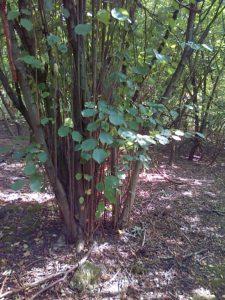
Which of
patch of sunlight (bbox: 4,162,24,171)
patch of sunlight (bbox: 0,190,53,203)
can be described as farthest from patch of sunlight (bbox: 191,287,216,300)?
patch of sunlight (bbox: 4,162,24,171)

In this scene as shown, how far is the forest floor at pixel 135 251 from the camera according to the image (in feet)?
6.40

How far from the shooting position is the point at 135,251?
7.48ft

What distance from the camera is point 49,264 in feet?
6.75

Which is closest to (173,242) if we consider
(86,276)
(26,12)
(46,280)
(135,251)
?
(135,251)

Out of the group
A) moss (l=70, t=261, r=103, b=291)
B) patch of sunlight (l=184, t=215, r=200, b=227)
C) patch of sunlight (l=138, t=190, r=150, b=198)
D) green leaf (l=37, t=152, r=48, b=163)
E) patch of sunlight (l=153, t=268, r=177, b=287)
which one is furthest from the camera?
patch of sunlight (l=138, t=190, r=150, b=198)

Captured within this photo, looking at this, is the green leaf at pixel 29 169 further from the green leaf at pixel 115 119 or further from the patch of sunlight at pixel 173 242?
the patch of sunlight at pixel 173 242

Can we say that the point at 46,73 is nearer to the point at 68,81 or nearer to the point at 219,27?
the point at 68,81

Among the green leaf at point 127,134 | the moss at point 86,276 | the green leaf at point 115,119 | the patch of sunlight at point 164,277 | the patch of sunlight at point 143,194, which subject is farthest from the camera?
the patch of sunlight at point 143,194

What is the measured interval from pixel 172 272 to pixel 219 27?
12.5 ft

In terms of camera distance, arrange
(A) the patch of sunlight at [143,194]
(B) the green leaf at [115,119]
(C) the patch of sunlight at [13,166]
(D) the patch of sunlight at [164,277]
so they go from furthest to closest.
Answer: (C) the patch of sunlight at [13,166], (A) the patch of sunlight at [143,194], (D) the patch of sunlight at [164,277], (B) the green leaf at [115,119]

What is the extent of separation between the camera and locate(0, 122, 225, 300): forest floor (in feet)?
6.40

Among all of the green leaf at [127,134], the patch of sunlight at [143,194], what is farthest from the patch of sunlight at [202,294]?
the patch of sunlight at [143,194]

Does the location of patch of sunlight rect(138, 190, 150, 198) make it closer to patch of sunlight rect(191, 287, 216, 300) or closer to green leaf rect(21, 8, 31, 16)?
patch of sunlight rect(191, 287, 216, 300)

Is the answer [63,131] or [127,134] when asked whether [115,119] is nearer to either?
[127,134]
